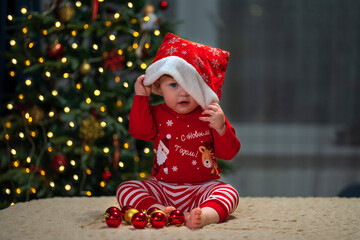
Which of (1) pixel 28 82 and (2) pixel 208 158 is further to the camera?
(1) pixel 28 82

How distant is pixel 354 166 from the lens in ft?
8.92

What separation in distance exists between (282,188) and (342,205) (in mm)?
1351

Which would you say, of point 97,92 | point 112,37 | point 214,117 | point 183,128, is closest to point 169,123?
point 183,128

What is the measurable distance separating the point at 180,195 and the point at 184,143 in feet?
0.49

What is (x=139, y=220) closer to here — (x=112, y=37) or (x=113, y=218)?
(x=113, y=218)

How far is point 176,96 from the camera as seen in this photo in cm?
125

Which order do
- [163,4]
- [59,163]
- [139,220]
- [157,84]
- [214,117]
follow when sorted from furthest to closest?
[163,4] < [59,163] < [157,84] < [214,117] < [139,220]

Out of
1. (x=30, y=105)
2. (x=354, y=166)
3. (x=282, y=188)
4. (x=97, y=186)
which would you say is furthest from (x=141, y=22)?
(x=354, y=166)

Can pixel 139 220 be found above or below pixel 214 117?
below

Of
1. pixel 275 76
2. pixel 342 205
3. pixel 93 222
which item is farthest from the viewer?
pixel 275 76

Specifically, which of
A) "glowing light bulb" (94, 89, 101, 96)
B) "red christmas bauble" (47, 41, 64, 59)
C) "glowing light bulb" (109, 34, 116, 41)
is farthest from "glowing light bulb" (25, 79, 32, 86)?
"glowing light bulb" (109, 34, 116, 41)

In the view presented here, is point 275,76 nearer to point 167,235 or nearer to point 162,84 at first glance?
point 162,84

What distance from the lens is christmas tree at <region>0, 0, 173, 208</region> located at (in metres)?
1.91

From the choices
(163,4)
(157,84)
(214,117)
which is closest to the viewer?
(214,117)
